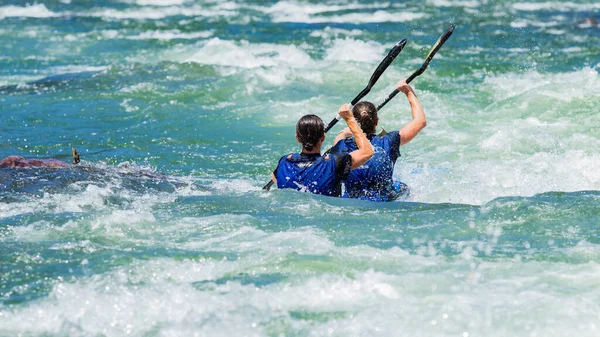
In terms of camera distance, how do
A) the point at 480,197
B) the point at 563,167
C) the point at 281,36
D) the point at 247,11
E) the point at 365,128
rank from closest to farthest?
the point at 365,128 → the point at 480,197 → the point at 563,167 → the point at 281,36 → the point at 247,11

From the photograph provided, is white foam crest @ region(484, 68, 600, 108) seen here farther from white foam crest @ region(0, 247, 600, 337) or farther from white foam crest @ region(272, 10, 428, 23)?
white foam crest @ region(272, 10, 428, 23)

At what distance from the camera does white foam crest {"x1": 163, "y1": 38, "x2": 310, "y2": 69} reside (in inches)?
687

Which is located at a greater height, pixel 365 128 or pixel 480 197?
pixel 365 128

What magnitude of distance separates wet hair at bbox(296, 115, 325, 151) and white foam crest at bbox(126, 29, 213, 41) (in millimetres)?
16008

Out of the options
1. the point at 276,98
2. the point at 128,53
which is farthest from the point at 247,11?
the point at 276,98

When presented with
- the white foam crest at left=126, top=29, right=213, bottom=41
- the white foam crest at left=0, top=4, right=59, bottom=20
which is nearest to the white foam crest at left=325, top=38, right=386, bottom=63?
the white foam crest at left=126, top=29, right=213, bottom=41

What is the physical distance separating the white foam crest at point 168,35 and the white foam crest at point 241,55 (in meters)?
2.04

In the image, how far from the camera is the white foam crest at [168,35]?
22031 millimetres

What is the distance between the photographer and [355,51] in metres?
18.6

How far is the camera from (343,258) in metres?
5.58

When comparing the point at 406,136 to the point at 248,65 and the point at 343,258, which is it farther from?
the point at 248,65

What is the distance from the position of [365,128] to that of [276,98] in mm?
6737

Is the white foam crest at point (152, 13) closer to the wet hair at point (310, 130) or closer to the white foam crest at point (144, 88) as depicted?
the white foam crest at point (144, 88)

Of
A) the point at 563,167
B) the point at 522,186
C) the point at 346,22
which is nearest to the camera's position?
the point at 522,186
